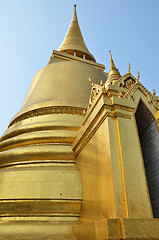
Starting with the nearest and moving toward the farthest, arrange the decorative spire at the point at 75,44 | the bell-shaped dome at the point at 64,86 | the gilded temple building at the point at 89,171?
the gilded temple building at the point at 89,171 < the bell-shaped dome at the point at 64,86 < the decorative spire at the point at 75,44

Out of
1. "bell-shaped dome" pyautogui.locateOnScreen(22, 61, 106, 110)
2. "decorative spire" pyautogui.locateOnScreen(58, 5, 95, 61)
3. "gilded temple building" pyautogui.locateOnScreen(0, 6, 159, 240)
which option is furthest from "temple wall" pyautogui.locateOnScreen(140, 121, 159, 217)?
"decorative spire" pyautogui.locateOnScreen(58, 5, 95, 61)

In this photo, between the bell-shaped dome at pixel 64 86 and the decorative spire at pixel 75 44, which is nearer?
the bell-shaped dome at pixel 64 86

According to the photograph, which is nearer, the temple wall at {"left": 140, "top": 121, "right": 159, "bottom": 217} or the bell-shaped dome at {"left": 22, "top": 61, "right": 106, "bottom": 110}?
the temple wall at {"left": 140, "top": 121, "right": 159, "bottom": 217}

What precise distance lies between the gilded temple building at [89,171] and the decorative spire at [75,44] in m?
6.71

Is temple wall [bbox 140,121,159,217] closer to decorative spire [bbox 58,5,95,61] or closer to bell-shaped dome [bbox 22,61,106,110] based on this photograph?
bell-shaped dome [bbox 22,61,106,110]

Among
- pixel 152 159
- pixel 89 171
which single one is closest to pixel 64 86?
pixel 89 171

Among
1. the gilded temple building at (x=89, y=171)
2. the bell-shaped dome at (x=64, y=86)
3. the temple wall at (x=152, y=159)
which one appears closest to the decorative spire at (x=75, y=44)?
the bell-shaped dome at (x=64, y=86)

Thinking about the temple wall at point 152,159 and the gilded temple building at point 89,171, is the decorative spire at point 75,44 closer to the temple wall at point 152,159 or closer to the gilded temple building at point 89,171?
A: the gilded temple building at point 89,171

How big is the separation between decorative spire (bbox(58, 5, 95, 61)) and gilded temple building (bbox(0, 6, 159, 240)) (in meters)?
6.71

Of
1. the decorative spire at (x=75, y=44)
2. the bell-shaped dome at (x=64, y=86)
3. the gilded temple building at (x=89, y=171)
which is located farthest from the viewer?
the decorative spire at (x=75, y=44)

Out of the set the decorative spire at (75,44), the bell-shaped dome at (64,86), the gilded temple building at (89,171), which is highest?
the decorative spire at (75,44)

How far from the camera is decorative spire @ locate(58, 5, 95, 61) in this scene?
10.6 meters

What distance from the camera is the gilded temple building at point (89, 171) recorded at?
191cm

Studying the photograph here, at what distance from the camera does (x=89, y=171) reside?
2729 mm
